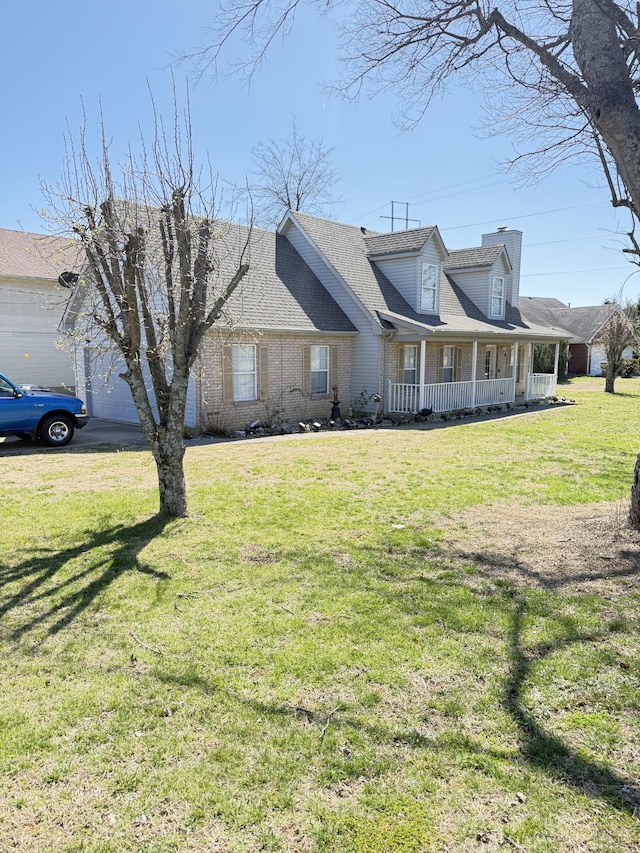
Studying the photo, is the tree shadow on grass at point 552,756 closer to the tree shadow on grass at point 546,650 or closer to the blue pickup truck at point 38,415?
the tree shadow on grass at point 546,650

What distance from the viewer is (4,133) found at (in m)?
10.6

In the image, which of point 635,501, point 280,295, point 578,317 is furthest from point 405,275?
point 578,317

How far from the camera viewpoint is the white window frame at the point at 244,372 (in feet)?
47.6

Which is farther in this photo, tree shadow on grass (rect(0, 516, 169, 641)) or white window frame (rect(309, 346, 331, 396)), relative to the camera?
white window frame (rect(309, 346, 331, 396))

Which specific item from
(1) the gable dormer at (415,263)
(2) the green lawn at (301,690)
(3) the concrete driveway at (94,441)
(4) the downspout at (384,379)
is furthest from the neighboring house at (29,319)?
(2) the green lawn at (301,690)

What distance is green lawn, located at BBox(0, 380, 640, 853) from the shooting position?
2.45 metres

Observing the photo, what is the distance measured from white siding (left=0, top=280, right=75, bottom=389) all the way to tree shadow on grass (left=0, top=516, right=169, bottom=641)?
1572 centimetres

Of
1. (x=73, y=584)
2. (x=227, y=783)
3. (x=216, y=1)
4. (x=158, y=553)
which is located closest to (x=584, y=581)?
(x=227, y=783)

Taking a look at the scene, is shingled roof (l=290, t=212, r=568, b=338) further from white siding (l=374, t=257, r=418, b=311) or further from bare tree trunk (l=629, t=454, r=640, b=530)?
bare tree trunk (l=629, t=454, r=640, b=530)

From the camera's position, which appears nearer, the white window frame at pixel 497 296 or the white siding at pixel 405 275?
the white siding at pixel 405 275

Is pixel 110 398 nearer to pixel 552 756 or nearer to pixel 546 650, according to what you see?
pixel 546 650

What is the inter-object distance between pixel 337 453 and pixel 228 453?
2.23 m

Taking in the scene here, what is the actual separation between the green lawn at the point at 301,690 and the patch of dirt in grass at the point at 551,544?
4.9 inches

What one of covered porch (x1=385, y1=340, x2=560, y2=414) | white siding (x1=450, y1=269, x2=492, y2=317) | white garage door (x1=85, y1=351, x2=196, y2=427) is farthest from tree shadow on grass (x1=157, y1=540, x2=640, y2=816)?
white siding (x1=450, y1=269, x2=492, y2=317)
